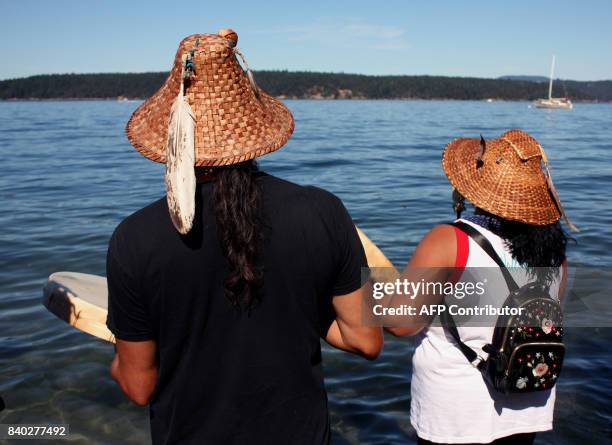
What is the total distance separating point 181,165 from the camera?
1439 mm

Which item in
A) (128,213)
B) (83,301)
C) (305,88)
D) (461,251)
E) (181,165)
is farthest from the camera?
(305,88)

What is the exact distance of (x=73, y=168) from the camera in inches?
685

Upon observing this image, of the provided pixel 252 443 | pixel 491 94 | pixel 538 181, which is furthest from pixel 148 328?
pixel 491 94

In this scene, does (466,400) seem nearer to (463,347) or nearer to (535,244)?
(463,347)

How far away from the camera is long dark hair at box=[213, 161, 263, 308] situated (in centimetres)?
145

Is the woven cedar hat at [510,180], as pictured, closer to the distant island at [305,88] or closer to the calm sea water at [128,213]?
the calm sea water at [128,213]

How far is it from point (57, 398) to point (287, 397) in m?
3.65

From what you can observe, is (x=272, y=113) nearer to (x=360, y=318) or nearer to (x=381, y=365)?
(x=360, y=318)

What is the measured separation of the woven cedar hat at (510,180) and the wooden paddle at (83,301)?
557mm

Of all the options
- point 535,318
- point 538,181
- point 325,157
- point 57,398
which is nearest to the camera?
point 535,318

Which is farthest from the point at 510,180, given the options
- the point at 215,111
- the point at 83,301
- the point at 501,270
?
the point at 83,301

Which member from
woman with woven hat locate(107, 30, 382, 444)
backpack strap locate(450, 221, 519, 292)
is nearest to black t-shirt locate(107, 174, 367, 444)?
woman with woven hat locate(107, 30, 382, 444)

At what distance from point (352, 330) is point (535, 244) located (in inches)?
27.5

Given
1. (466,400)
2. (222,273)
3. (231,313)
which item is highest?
(222,273)
